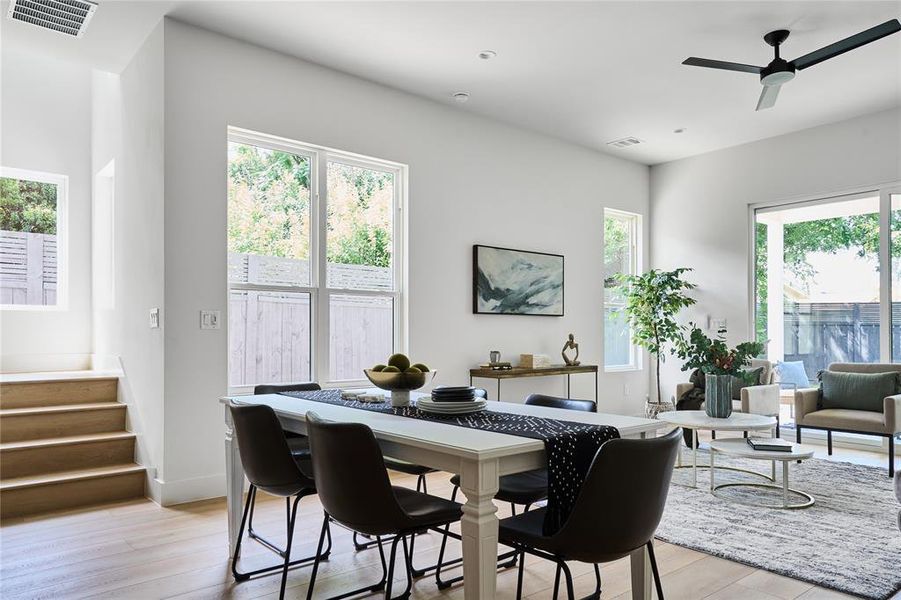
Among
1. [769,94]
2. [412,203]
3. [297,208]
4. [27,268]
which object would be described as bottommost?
[27,268]

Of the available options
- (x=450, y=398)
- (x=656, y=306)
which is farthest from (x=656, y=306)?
(x=450, y=398)

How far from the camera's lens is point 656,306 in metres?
6.68

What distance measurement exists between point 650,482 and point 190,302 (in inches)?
121

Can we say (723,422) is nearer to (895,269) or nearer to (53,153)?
(895,269)

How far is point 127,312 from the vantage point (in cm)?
453

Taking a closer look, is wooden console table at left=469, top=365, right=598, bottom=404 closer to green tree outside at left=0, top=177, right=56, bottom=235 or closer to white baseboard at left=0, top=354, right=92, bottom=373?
white baseboard at left=0, top=354, right=92, bottom=373

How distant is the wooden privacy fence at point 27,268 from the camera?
5.22 metres

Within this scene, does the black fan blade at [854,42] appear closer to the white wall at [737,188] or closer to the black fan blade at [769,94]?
the black fan blade at [769,94]

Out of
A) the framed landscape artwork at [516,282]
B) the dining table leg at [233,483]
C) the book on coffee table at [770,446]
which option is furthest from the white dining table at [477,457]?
the framed landscape artwork at [516,282]

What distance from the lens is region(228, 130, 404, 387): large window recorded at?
4.36 m

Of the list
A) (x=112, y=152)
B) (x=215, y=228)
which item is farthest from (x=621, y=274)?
(x=112, y=152)

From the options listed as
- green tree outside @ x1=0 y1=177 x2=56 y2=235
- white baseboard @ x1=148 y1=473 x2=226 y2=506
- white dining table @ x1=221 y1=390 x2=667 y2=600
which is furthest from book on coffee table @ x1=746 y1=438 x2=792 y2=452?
green tree outside @ x1=0 y1=177 x2=56 y2=235

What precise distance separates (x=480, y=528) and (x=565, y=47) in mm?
3492

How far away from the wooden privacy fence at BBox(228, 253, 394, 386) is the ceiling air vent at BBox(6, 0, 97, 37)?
5.39ft
